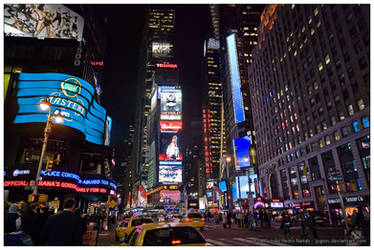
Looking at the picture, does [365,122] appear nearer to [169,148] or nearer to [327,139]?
[327,139]

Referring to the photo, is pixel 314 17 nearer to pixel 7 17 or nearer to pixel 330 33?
pixel 330 33

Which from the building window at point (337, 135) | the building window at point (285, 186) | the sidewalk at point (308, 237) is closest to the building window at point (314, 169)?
the building window at point (337, 135)

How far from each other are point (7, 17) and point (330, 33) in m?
65.6

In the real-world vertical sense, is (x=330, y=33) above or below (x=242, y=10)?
below

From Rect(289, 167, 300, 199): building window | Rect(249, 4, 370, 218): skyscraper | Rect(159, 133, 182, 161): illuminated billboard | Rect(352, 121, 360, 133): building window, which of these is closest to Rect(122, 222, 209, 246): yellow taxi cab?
Rect(249, 4, 370, 218): skyscraper

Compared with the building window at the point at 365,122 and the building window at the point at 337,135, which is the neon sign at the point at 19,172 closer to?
the building window at the point at 365,122

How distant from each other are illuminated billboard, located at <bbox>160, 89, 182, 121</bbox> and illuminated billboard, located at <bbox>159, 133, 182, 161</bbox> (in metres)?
11.2

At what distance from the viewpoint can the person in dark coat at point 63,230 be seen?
514 centimetres

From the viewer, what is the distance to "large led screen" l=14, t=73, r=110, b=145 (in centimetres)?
3745

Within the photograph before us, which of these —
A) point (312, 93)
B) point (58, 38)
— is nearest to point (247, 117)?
point (312, 93)

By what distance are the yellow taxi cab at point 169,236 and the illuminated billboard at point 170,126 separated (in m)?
127

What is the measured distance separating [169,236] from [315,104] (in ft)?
199

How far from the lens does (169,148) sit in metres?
130

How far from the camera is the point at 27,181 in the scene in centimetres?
3262
